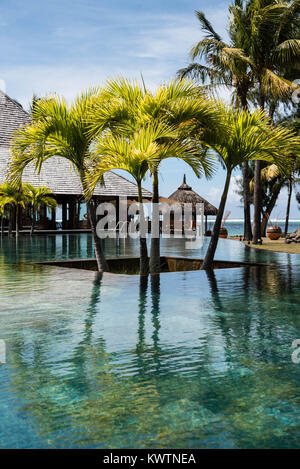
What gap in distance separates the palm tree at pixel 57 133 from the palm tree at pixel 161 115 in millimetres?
359

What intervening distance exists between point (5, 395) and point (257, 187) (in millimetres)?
20497

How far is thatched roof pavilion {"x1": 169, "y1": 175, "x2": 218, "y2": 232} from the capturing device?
125ft

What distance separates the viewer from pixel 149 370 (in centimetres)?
412

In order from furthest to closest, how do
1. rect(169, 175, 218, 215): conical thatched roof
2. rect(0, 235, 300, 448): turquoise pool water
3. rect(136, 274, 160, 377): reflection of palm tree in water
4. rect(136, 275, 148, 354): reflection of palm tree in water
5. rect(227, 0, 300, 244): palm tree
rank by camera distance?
rect(169, 175, 218, 215): conical thatched roof < rect(227, 0, 300, 244): palm tree < rect(136, 275, 148, 354): reflection of palm tree in water < rect(136, 274, 160, 377): reflection of palm tree in water < rect(0, 235, 300, 448): turquoise pool water

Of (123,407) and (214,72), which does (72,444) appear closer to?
(123,407)

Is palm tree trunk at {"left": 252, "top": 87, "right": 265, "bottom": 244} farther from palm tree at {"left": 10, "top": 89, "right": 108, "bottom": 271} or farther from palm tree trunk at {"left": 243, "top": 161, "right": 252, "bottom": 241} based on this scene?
palm tree at {"left": 10, "top": 89, "right": 108, "bottom": 271}

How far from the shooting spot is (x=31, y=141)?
36.3 feet

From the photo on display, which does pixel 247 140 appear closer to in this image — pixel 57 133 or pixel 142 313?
pixel 57 133

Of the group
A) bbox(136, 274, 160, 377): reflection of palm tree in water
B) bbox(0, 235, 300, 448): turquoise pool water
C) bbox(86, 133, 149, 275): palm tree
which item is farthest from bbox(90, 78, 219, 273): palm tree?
bbox(0, 235, 300, 448): turquoise pool water

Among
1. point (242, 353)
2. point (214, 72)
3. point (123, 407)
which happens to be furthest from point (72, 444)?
point (214, 72)

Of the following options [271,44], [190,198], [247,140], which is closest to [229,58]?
[271,44]

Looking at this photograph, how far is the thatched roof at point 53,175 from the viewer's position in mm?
30703

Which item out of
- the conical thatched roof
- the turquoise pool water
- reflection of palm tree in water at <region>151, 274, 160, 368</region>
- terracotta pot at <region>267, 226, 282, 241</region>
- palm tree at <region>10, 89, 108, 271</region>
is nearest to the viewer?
the turquoise pool water

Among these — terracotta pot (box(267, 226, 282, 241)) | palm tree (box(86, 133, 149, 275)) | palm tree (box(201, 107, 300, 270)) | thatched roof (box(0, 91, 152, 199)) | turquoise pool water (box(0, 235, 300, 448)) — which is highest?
thatched roof (box(0, 91, 152, 199))
